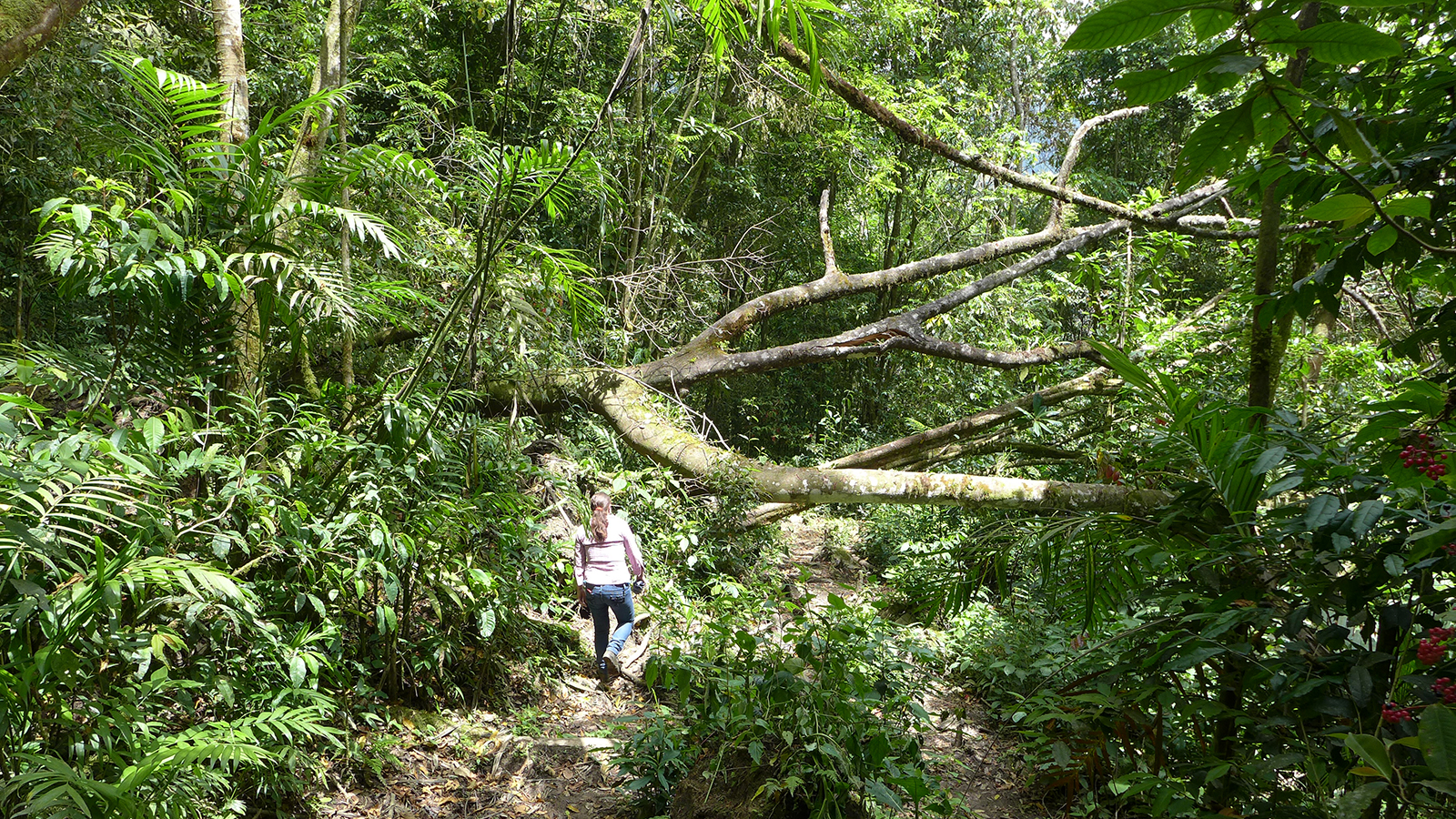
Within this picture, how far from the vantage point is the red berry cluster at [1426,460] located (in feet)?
3.91

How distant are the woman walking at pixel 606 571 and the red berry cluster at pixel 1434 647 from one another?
3874 millimetres

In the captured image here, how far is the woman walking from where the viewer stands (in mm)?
4539

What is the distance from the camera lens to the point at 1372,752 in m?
0.97

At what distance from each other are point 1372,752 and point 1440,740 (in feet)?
0.23

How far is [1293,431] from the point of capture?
1.69m

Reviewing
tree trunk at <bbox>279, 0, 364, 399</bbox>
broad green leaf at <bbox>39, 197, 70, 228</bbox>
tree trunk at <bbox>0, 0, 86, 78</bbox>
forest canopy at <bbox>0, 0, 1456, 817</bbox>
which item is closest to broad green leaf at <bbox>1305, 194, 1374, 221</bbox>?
forest canopy at <bbox>0, 0, 1456, 817</bbox>

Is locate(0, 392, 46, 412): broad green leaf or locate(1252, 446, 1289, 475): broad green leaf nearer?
locate(1252, 446, 1289, 475): broad green leaf

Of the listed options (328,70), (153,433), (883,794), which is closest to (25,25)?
(153,433)

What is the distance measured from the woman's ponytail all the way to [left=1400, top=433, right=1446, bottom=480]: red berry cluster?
3.85 m

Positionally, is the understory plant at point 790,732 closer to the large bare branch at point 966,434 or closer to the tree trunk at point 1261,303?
the tree trunk at point 1261,303

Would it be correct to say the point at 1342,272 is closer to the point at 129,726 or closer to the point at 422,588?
the point at 129,726

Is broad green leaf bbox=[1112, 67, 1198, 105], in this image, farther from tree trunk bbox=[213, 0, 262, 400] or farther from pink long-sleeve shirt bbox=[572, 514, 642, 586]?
pink long-sleeve shirt bbox=[572, 514, 642, 586]

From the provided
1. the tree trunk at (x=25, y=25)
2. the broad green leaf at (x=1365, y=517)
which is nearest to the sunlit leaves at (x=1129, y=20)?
the broad green leaf at (x=1365, y=517)

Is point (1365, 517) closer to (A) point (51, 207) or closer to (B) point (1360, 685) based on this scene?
(B) point (1360, 685)
